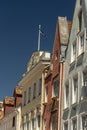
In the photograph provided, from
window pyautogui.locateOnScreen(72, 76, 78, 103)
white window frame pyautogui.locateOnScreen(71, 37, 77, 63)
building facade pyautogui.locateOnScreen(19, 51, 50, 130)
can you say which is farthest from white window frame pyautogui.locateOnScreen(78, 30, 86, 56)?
building facade pyautogui.locateOnScreen(19, 51, 50, 130)

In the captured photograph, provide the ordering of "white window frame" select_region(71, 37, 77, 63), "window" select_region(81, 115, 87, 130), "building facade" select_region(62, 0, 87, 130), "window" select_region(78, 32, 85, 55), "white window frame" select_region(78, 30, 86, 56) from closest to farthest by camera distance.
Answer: "window" select_region(81, 115, 87, 130) → "building facade" select_region(62, 0, 87, 130) → "white window frame" select_region(78, 30, 86, 56) → "window" select_region(78, 32, 85, 55) → "white window frame" select_region(71, 37, 77, 63)

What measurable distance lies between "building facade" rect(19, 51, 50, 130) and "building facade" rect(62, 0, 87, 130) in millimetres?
7504

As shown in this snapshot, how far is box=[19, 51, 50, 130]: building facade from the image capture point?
4650 centimetres

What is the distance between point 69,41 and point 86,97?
754 centimetres

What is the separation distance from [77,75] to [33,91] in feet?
49.5

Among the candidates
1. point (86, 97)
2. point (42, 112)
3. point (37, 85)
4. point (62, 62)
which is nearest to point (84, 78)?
point (86, 97)

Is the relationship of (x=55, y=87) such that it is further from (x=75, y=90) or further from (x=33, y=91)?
(x=33, y=91)

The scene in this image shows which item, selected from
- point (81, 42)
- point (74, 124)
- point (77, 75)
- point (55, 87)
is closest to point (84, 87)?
point (77, 75)

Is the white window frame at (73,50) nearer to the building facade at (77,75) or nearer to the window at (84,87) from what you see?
the building facade at (77,75)

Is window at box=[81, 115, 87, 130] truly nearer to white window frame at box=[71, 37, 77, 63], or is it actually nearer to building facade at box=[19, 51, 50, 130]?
white window frame at box=[71, 37, 77, 63]

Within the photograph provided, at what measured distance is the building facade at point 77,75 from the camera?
114 feet

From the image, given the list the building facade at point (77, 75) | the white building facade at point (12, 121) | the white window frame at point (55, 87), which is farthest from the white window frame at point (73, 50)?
the white building facade at point (12, 121)

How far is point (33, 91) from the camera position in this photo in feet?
167

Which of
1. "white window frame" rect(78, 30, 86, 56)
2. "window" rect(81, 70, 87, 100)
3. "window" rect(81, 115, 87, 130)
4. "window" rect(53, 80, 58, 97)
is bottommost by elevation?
"window" rect(81, 115, 87, 130)
